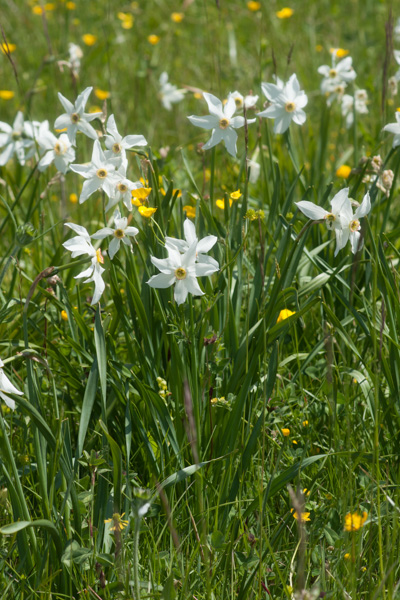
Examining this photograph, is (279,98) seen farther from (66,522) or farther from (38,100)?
(38,100)

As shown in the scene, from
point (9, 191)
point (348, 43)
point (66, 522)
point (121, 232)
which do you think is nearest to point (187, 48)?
point (348, 43)

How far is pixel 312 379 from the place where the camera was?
2.30 m

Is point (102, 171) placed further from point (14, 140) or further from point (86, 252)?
point (14, 140)

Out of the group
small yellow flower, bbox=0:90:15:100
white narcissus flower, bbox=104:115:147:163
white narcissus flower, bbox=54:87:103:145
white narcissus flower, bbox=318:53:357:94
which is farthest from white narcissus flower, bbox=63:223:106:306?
small yellow flower, bbox=0:90:15:100

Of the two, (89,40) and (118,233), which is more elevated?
(89,40)

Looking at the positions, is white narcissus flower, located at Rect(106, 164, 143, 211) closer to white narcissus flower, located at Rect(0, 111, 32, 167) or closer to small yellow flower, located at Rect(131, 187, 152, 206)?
small yellow flower, located at Rect(131, 187, 152, 206)

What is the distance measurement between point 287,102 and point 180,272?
0.81m

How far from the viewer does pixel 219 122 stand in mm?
2029

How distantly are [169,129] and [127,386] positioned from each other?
3698 millimetres

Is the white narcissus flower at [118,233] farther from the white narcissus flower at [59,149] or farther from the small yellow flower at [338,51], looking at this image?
the small yellow flower at [338,51]

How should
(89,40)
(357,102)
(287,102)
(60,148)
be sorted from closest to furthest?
(287,102), (60,148), (357,102), (89,40)

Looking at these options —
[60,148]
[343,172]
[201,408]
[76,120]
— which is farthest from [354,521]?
[343,172]

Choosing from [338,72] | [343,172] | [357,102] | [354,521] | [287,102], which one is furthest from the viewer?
[343,172]

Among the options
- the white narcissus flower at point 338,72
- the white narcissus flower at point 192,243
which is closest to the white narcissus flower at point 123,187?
the white narcissus flower at point 192,243
